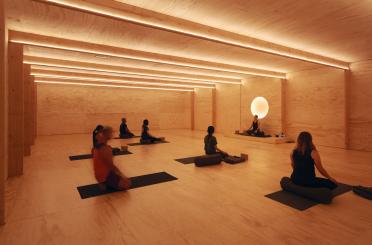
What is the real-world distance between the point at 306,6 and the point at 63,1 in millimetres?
4149

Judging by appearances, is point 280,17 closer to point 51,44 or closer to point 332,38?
point 332,38

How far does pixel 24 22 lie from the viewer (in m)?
4.86

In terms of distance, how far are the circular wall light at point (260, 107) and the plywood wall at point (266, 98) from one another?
174 millimetres

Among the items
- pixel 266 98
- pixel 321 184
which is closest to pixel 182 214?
pixel 321 184

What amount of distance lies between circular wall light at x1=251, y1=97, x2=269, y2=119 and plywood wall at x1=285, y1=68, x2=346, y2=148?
103 centimetres

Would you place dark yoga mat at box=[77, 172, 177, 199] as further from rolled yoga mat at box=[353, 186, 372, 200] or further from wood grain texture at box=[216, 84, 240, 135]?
wood grain texture at box=[216, 84, 240, 135]

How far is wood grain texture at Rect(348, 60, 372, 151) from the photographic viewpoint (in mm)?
7949

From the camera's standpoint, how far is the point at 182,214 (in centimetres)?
305

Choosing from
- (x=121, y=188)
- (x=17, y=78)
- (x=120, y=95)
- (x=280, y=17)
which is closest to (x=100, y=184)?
(x=121, y=188)

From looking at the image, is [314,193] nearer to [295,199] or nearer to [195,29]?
[295,199]

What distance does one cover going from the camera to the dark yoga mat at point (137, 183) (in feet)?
12.7

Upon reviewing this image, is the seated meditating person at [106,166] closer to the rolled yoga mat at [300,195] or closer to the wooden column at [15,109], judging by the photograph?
the wooden column at [15,109]

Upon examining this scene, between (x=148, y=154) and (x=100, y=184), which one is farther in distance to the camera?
(x=148, y=154)

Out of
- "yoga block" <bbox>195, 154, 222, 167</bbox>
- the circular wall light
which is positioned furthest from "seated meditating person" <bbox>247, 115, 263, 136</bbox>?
"yoga block" <bbox>195, 154, 222, 167</bbox>
